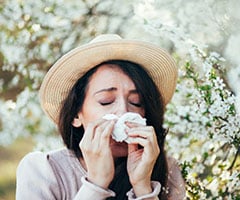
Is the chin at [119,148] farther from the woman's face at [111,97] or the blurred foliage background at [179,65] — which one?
the blurred foliage background at [179,65]

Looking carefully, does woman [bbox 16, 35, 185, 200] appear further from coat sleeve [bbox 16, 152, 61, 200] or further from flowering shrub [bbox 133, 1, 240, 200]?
flowering shrub [bbox 133, 1, 240, 200]

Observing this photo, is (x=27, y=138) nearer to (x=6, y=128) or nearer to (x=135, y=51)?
(x=6, y=128)

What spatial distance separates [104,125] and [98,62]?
195 millimetres

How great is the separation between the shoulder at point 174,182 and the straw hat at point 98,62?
6.9 inches

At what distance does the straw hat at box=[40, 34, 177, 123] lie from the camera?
1339 mm

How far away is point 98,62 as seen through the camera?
136cm

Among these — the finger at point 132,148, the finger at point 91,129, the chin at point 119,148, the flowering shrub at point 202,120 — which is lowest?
the flowering shrub at point 202,120

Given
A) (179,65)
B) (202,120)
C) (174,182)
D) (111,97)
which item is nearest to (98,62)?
(111,97)

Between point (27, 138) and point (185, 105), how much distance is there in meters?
0.65

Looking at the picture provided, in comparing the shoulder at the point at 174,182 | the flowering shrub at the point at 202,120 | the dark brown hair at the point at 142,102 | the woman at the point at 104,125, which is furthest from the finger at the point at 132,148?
the flowering shrub at the point at 202,120

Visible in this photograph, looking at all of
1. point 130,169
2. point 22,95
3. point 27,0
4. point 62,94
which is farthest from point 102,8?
point 130,169

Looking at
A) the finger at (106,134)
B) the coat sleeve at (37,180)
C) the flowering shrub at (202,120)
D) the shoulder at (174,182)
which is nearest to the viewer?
the finger at (106,134)

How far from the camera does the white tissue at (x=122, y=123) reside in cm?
123

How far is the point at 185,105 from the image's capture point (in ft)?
6.24
